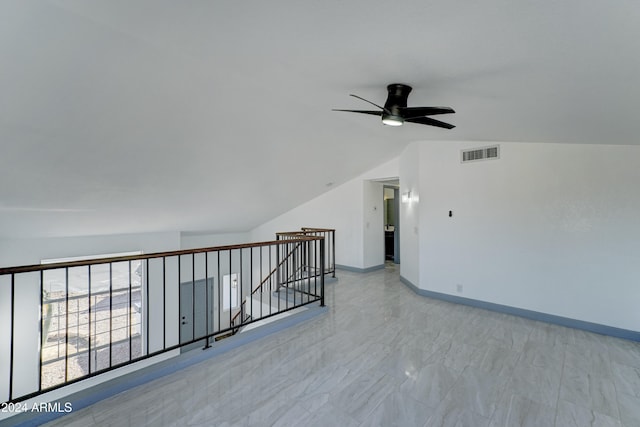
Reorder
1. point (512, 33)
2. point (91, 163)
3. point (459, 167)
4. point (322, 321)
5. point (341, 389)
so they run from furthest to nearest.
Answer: point (459, 167)
point (322, 321)
point (91, 163)
point (341, 389)
point (512, 33)

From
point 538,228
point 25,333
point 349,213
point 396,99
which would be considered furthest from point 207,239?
point 538,228

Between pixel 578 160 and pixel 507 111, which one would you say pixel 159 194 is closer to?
pixel 507 111

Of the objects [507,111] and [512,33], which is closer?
[512,33]

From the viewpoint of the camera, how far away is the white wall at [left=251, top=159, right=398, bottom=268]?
22.7 feet

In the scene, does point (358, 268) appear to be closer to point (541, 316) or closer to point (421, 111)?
point (541, 316)

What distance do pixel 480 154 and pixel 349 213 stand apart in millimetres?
3321

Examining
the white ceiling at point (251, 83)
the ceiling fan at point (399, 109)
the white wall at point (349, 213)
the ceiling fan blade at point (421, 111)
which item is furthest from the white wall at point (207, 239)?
the ceiling fan blade at point (421, 111)

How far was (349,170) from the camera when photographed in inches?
255

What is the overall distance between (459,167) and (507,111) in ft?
7.22

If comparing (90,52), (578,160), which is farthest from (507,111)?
(90,52)

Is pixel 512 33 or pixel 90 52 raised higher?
pixel 90 52

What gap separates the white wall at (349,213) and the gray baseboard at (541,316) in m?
2.04

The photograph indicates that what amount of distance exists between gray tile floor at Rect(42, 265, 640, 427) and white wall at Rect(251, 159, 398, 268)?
10.5ft

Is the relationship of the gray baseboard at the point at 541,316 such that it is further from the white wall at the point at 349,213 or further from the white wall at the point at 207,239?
the white wall at the point at 207,239
